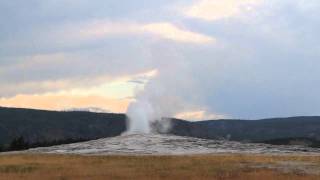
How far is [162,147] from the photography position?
73250 millimetres

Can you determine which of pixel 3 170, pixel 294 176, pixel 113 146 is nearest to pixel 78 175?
pixel 3 170

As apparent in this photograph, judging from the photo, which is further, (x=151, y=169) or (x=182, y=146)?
(x=182, y=146)

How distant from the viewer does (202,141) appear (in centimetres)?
8169

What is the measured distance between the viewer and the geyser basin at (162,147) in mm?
70125

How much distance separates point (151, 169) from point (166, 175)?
5154mm

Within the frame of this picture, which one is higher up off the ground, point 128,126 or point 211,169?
point 128,126

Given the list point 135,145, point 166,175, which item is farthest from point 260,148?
point 166,175

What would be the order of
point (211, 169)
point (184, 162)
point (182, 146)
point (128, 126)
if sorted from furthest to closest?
point (128, 126) → point (182, 146) → point (184, 162) → point (211, 169)

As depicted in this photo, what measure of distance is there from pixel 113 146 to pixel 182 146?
810 cm

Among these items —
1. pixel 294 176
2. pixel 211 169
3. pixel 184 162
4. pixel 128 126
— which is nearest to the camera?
pixel 294 176

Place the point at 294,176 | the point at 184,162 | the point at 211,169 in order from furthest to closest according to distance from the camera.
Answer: the point at 184,162 → the point at 211,169 → the point at 294,176

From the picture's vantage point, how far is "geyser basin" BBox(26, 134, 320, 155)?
7012 cm

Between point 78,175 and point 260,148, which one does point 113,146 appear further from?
point 78,175

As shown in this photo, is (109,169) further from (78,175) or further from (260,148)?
(260,148)
